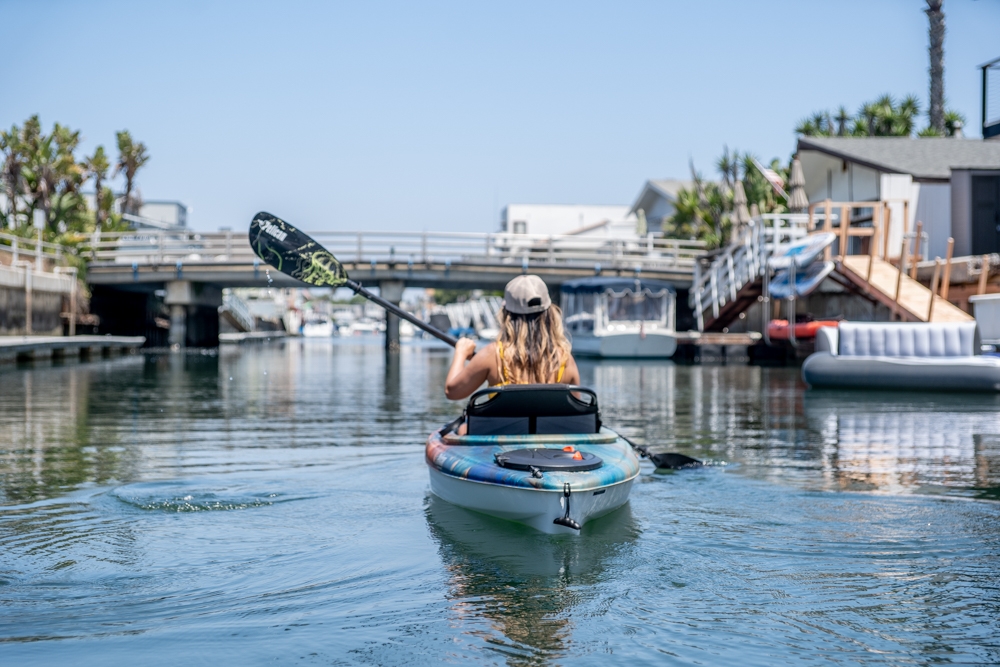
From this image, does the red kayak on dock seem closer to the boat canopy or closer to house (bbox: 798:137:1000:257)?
house (bbox: 798:137:1000:257)

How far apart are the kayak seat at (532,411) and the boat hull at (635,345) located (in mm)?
26629

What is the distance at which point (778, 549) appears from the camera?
5.71m

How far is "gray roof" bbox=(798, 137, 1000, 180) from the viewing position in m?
30.8

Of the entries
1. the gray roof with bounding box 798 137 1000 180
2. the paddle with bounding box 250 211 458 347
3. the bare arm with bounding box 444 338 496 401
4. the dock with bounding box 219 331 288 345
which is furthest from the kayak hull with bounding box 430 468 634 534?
the dock with bounding box 219 331 288 345

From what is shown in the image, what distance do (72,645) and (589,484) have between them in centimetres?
262

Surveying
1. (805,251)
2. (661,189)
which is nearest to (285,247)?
(805,251)

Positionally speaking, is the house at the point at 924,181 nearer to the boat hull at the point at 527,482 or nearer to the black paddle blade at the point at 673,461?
the black paddle blade at the point at 673,461

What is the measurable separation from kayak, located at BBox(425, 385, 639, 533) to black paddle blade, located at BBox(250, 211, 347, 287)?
3.81m

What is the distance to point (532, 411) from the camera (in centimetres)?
634

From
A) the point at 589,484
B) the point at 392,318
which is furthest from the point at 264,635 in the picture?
the point at 392,318

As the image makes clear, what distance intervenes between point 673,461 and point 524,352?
2.74m

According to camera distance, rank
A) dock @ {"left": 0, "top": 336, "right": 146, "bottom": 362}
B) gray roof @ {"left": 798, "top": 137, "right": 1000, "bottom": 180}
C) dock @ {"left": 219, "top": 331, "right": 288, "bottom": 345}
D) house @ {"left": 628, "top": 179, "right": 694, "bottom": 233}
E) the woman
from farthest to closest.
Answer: house @ {"left": 628, "top": 179, "right": 694, "bottom": 233}
dock @ {"left": 219, "top": 331, "right": 288, "bottom": 345}
gray roof @ {"left": 798, "top": 137, "right": 1000, "bottom": 180}
dock @ {"left": 0, "top": 336, "right": 146, "bottom": 362}
the woman

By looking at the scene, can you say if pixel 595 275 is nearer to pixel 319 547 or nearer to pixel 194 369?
pixel 194 369

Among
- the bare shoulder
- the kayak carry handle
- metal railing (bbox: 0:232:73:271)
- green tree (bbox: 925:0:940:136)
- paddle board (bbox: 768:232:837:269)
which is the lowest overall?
the kayak carry handle
